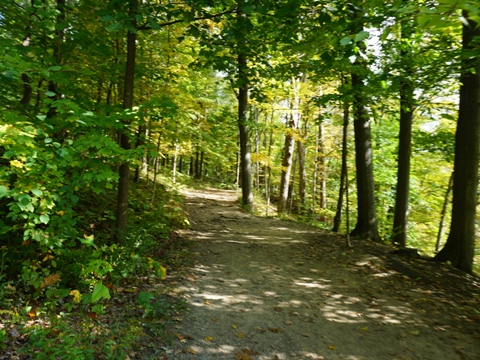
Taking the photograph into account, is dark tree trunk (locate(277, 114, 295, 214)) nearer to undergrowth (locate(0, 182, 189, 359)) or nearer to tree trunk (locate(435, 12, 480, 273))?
tree trunk (locate(435, 12, 480, 273))

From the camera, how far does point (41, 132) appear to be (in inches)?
133

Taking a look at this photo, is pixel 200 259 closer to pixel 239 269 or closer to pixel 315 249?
pixel 239 269

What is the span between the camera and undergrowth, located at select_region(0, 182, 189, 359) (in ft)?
9.95

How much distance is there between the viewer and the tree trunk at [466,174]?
6.53 m

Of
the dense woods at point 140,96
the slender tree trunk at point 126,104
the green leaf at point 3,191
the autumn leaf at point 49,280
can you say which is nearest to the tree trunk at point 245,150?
the dense woods at point 140,96

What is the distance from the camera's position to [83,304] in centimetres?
379

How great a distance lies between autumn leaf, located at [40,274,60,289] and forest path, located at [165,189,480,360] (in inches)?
65.4

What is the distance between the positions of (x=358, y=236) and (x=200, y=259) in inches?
200

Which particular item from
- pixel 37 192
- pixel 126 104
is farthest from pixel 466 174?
pixel 37 192

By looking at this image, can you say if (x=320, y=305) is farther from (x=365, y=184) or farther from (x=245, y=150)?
(x=245, y=150)

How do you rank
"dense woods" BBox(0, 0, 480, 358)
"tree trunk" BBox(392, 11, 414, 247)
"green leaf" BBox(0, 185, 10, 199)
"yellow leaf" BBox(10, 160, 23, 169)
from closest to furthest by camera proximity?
1. "green leaf" BBox(0, 185, 10, 199)
2. "yellow leaf" BBox(10, 160, 23, 169)
3. "dense woods" BBox(0, 0, 480, 358)
4. "tree trunk" BBox(392, 11, 414, 247)

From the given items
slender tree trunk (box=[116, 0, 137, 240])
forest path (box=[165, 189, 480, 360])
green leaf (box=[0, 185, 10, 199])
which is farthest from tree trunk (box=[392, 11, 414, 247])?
green leaf (box=[0, 185, 10, 199])

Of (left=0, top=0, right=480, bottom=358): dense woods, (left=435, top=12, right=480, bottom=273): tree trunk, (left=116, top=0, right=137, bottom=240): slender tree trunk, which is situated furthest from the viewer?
(left=435, top=12, right=480, bottom=273): tree trunk

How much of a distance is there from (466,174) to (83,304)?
768 cm
